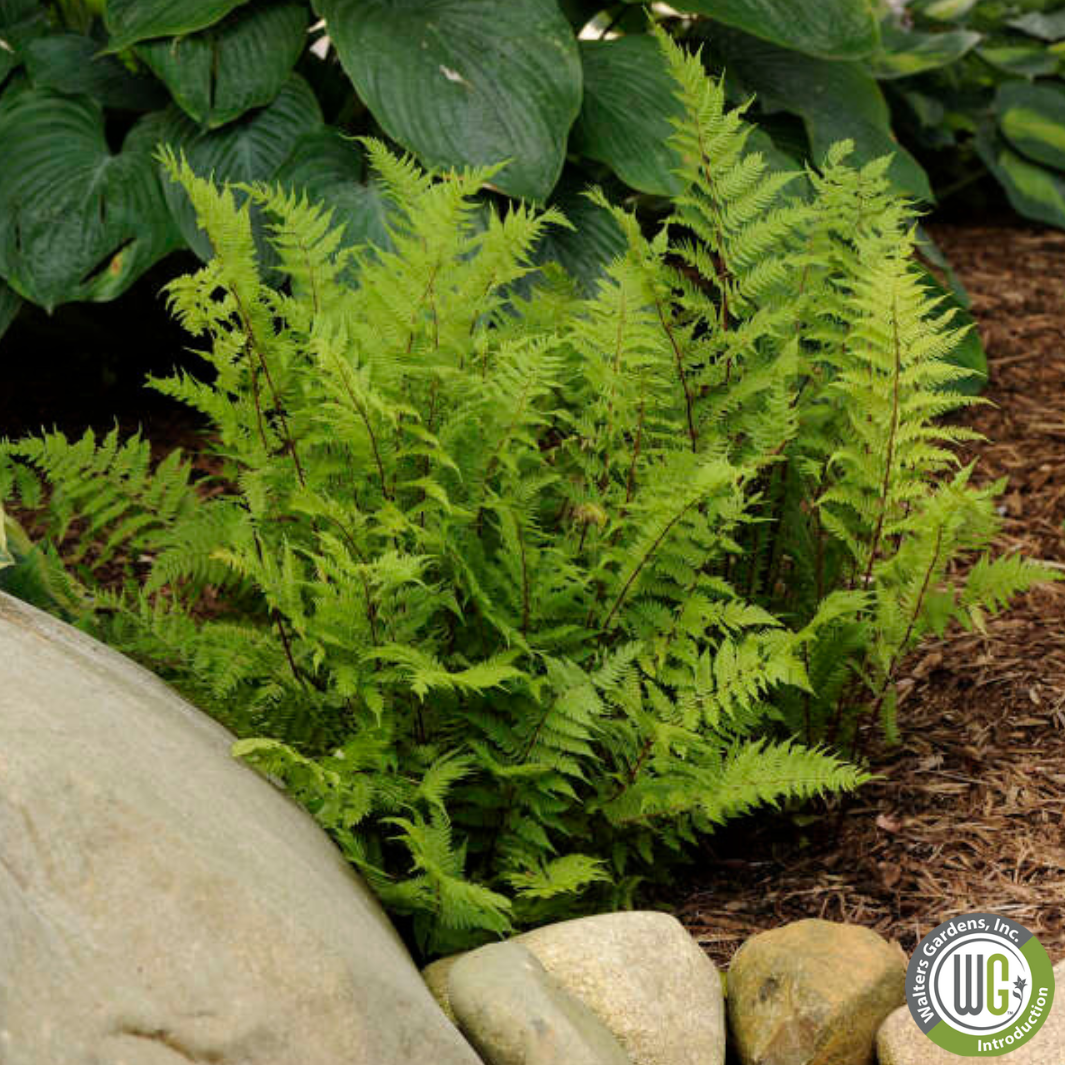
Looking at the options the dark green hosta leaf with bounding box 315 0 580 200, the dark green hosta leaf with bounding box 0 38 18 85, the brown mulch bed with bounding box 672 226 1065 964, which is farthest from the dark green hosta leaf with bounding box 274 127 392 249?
the brown mulch bed with bounding box 672 226 1065 964

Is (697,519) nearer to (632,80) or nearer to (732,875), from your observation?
(732,875)

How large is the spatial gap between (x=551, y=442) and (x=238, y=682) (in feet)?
4.63

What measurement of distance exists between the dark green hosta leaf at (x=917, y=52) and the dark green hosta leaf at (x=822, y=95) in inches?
19.6

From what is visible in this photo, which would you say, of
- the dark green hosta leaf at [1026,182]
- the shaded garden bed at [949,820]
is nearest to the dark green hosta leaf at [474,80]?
the shaded garden bed at [949,820]

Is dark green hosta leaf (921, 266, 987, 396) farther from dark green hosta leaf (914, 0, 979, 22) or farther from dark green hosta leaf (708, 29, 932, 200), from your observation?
dark green hosta leaf (914, 0, 979, 22)

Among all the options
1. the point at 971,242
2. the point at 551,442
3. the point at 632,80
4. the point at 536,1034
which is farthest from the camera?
the point at 971,242

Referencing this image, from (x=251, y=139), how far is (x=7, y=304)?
77 cm

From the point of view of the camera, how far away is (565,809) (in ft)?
7.51

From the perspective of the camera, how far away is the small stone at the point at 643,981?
6.46 feet

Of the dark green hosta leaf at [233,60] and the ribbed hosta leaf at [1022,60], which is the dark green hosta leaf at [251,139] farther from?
the ribbed hosta leaf at [1022,60]

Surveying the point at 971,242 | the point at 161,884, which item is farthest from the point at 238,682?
the point at 971,242

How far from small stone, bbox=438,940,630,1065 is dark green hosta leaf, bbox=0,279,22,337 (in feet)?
8.14

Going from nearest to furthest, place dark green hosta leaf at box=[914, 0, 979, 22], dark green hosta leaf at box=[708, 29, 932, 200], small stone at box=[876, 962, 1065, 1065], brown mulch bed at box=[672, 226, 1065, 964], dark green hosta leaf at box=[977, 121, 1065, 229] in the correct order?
small stone at box=[876, 962, 1065, 1065]
brown mulch bed at box=[672, 226, 1065, 964]
dark green hosta leaf at box=[708, 29, 932, 200]
dark green hosta leaf at box=[977, 121, 1065, 229]
dark green hosta leaf at box=[914, 0, 979, 22]

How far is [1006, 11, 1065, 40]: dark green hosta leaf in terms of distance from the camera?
5637 mm
